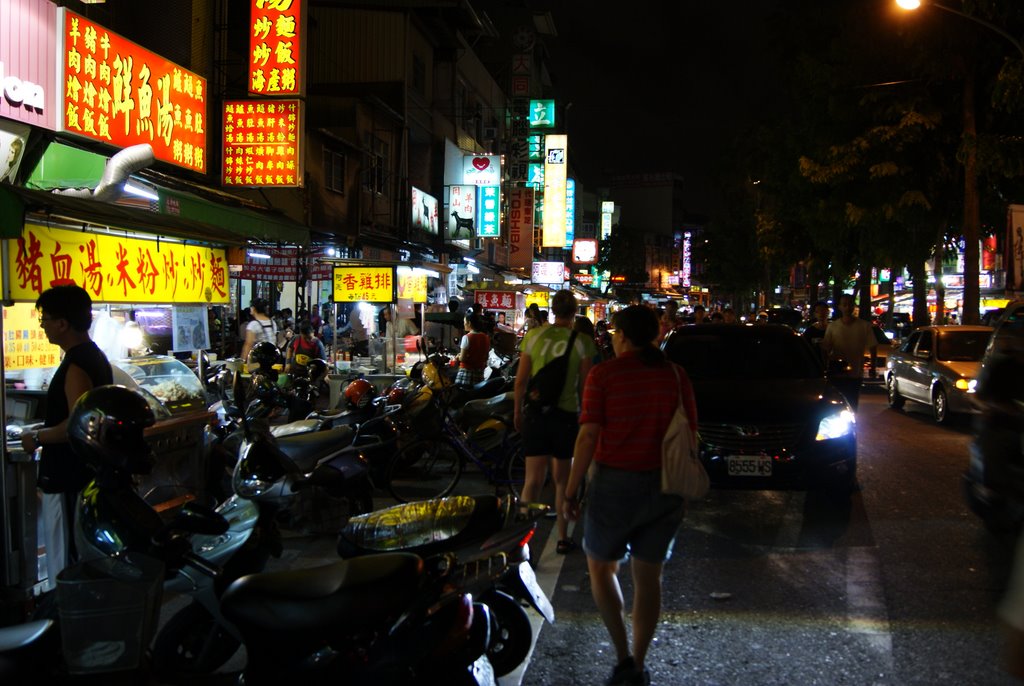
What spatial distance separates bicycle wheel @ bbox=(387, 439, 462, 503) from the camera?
8.41 meters

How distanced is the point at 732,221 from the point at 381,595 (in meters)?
58.9

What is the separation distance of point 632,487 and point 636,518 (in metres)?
0.15

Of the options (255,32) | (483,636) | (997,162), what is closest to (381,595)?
(483,636)

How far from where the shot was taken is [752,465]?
23.6 ft

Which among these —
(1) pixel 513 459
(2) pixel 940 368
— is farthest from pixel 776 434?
(2) pixel 940 368

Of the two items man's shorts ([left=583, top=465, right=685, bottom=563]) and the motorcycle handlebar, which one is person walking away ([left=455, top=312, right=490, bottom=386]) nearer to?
man's shorts ([left=583, top=465, right=685, bottom=563])

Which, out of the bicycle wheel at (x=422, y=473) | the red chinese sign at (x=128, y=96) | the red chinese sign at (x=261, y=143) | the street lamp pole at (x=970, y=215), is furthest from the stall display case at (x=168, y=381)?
the street lamp pole at (x=970, y=215)

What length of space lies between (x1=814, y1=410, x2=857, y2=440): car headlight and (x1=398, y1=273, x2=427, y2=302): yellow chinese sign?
9.83 metres

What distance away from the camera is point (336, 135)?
65.3ft

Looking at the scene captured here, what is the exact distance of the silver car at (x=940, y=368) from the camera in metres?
12.9

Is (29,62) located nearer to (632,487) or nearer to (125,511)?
(125,511)

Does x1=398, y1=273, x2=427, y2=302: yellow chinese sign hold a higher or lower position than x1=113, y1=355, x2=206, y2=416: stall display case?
higher

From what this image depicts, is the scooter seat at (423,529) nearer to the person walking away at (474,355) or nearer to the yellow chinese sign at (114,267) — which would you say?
the yellow chinese sign at (114,267)

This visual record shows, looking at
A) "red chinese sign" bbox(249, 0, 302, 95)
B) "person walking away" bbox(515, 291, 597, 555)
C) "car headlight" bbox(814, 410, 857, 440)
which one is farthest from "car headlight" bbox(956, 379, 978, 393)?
"red chinese sign" bbox(249, 0, 302, 95)
